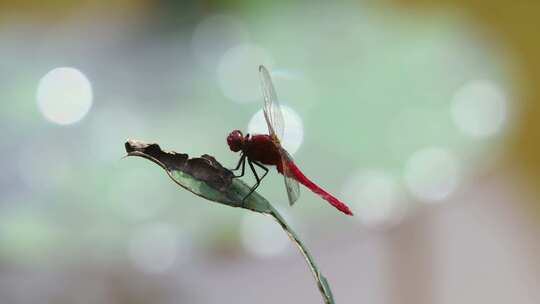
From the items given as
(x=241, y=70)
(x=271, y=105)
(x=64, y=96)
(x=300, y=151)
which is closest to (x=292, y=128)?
(x=300, y=151)

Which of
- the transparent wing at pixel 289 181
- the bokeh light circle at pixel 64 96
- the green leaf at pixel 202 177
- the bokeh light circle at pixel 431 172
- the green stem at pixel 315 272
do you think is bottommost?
the green stem at pixel 315 272

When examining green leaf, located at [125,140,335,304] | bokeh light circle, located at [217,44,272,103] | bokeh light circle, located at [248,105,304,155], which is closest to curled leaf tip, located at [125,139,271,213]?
green leaf, located at [125,140,335,304]

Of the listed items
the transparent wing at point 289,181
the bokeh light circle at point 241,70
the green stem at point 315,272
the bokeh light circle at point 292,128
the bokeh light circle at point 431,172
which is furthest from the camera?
the bokeh light circle at point 431,172

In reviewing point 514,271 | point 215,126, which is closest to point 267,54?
point 215,126

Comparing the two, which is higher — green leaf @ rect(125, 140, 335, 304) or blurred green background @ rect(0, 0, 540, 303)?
blurred green background @ rect(0, 0, 540, 303)

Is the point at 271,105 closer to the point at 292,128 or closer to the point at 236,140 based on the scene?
the point at 236,140

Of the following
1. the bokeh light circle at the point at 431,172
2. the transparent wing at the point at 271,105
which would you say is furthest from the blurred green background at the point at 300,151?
the transparent wing at the point at 271,105

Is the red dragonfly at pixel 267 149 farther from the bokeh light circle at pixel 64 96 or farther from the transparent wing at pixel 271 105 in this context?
the bokeh light circle at pixel 64 96

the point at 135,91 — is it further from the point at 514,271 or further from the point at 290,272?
the point at 514,271

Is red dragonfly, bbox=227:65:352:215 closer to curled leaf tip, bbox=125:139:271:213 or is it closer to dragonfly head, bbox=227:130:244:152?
dragonfly head, bbox=227:130:244:152
